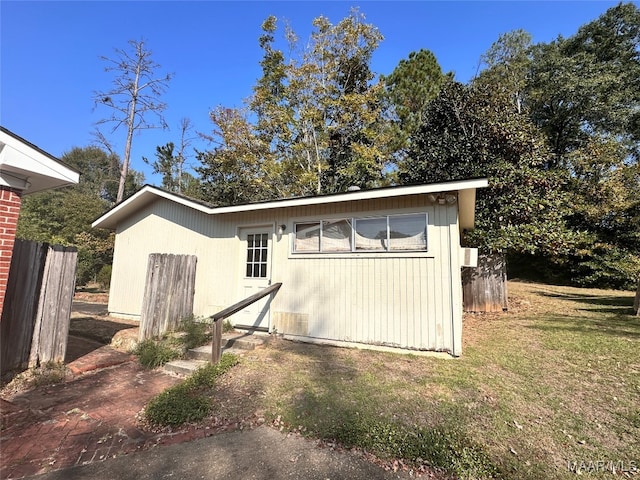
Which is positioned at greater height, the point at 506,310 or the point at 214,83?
the point at 214,83

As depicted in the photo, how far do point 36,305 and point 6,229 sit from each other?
1.31 metres

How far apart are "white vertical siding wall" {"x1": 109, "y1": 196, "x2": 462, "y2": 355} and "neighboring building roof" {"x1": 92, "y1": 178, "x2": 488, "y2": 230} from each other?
1.10 ft

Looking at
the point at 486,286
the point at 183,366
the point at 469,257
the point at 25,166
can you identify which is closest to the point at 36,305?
the point at 25,166

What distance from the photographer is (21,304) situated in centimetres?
418

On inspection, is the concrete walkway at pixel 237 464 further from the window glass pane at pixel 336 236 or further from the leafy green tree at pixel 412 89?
the leafy green tree at pixel 412 89

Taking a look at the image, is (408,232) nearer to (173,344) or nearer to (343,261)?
(343,261)

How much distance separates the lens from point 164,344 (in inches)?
222

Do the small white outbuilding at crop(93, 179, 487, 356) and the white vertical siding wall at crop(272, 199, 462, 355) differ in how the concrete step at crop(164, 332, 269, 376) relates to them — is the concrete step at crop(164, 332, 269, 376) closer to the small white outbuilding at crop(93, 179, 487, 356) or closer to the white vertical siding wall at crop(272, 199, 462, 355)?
the small white outbuilding at crop(93, 179, 487, 356)

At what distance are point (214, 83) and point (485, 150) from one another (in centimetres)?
1061

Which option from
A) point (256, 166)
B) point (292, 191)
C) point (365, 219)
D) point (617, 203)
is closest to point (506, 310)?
point (365, 219)

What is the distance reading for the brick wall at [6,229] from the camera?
3.63 metres

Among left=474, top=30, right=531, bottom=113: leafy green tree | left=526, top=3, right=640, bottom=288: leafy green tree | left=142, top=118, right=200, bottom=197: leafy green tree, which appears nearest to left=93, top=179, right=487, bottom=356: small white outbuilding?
left=526, top=3, right=640, bottom=288: leafy green tree

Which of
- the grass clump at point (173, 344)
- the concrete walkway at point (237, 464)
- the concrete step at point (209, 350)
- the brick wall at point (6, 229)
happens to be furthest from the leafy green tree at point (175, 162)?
the concrete walkway at point (237, 464)

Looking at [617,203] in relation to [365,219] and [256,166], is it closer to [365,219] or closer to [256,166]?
[365,219]
